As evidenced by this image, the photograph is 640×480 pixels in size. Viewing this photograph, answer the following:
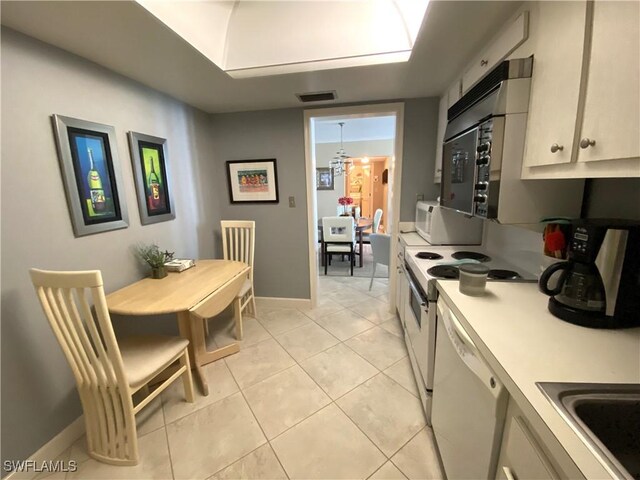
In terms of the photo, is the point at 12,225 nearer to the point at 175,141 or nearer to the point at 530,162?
the point at 175,141

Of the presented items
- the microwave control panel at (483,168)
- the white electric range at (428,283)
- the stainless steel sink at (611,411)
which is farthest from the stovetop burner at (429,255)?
the stainless steel sink at (611,411)

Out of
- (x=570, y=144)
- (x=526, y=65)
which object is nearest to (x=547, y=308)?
(x=570, y=144)

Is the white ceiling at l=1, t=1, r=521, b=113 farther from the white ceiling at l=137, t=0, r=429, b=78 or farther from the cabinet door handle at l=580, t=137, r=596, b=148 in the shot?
the cabinet door handle at l=580, t=137, r=596, b=148

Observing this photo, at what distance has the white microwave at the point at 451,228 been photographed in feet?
7.10

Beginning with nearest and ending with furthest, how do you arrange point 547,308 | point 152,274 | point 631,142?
point 631,142
point 547,308
point 152,274

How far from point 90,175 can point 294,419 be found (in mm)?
1996

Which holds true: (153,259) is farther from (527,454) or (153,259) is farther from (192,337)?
(527,454)

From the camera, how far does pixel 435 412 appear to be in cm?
143

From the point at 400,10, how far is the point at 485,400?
2089 mm

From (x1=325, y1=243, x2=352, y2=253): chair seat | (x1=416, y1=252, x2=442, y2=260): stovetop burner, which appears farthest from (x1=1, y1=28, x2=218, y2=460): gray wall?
(x1=325, y1=243, x2=352, y2=253): chair seat

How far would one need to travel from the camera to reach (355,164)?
8062 mm

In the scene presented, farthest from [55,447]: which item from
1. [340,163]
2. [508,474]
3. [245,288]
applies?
[340,163]

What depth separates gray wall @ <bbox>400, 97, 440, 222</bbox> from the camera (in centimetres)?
255

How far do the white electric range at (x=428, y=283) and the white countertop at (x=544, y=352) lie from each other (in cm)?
37
